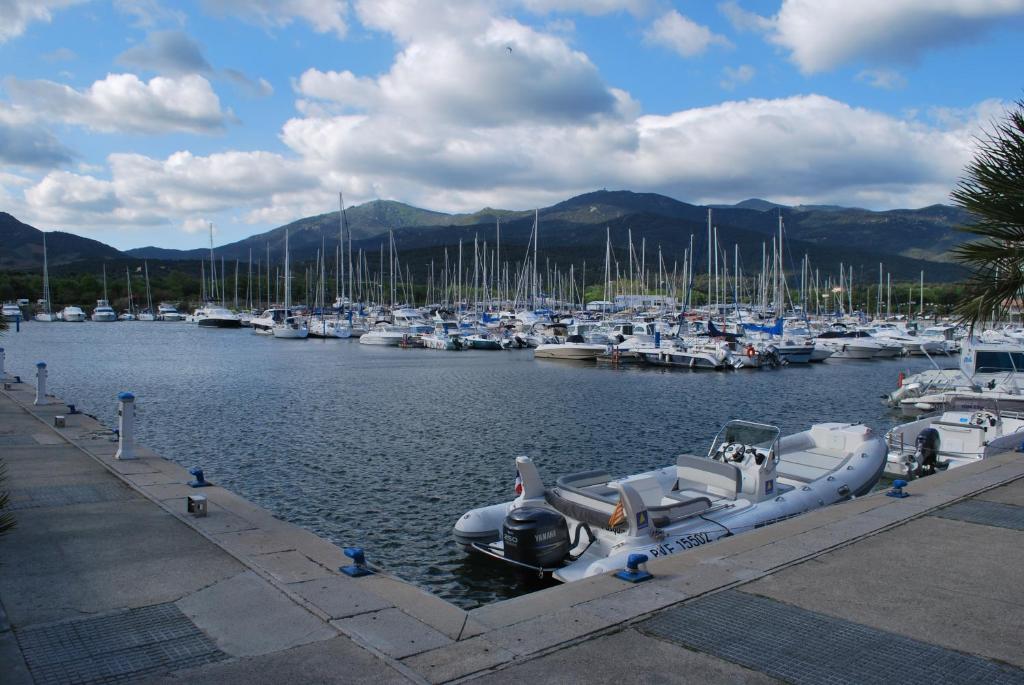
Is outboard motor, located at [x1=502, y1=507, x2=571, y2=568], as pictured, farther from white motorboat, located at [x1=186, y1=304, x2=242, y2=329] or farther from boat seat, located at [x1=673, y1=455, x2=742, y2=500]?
white motorboat, located at [x1=186, y1=304, x2=242, y2=329]

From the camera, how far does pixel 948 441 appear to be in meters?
19.2

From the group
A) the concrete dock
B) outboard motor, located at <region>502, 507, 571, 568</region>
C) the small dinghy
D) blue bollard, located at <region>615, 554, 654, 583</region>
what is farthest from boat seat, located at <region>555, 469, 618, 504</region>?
blue bollard, located at <region>615, 554, 654, 583</region>

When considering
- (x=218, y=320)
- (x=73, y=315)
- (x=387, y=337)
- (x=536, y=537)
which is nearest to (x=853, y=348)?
(x=387, y=337)

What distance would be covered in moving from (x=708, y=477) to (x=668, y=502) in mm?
1088

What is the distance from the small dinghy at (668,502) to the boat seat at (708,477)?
0.02 m

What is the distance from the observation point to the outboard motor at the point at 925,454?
58.7 ft

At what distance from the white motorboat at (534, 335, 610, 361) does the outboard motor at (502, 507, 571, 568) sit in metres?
46.4

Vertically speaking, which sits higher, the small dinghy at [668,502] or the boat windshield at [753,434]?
the boat windshield at [753,434]

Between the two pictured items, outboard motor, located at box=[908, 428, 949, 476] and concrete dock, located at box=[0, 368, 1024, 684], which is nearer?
concrete dock, located at box=[0, 368, 1024, 684]

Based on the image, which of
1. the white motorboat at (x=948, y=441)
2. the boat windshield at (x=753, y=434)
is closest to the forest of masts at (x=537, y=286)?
the white motorboat at (x=948, y=441)

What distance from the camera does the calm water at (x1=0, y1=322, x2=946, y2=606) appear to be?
50.0ft

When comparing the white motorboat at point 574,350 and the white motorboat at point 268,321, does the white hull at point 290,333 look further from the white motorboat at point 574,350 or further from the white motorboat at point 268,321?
the white motorboat at point 574,350

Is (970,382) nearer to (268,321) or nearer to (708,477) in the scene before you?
(708,477)

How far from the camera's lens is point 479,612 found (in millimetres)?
6977
